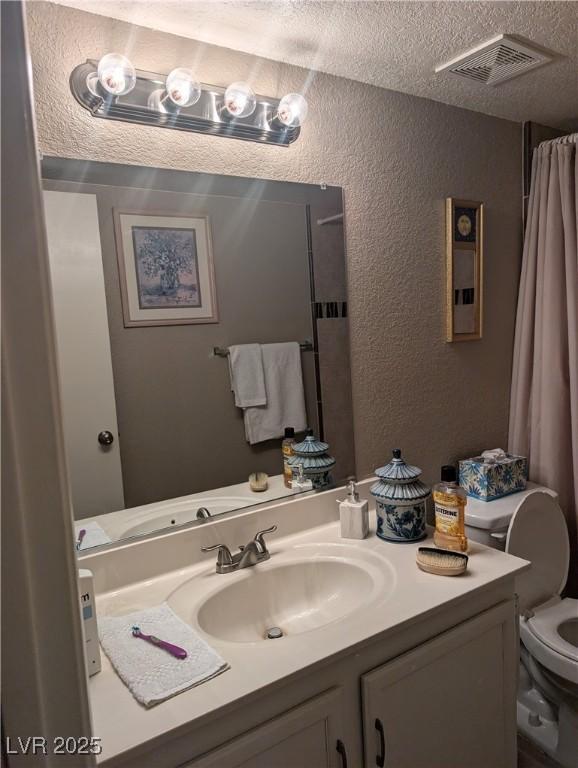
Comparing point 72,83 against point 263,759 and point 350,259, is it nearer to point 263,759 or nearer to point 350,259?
point 350,259

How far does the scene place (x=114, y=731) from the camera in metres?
0.81

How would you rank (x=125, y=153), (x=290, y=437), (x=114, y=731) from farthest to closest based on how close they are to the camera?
(x=290, y=437) < (x=125, y=153) < (x=114, y=731)

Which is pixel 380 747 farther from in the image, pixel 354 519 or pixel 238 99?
pixel 238 99

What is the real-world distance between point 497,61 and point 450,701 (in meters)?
1.71

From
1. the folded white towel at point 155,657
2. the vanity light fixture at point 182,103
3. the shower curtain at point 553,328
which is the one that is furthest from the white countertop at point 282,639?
the vanity light fixture at point 182,103

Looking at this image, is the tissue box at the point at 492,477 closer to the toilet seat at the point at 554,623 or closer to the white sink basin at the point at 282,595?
the toilet seat at the point at 554,623

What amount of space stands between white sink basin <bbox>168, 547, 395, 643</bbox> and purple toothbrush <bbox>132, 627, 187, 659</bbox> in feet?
0.37

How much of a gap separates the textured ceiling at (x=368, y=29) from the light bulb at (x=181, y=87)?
0.42ft

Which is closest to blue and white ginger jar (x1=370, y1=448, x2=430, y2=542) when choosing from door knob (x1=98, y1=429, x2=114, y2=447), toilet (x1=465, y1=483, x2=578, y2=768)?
toilet (x1=465, y1=483, x2=578, y2=768)

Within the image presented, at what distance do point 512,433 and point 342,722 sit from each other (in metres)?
1.44

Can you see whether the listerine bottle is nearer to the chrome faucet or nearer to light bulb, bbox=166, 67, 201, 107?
the chrome faucet

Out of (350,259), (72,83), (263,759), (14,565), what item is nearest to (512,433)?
(350,259)

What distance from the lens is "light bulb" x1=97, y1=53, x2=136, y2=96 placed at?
3.75 ft

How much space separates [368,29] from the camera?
51.9 inches
